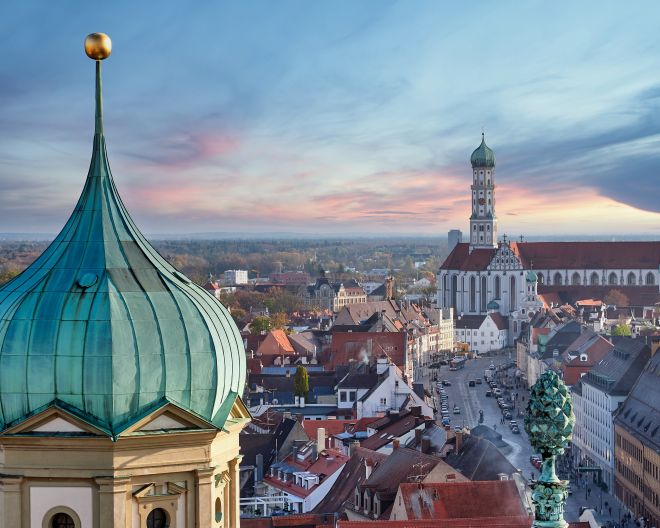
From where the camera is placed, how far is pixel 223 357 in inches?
694

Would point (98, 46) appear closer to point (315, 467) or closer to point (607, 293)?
point (315, 467)

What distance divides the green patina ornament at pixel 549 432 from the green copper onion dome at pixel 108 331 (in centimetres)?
743

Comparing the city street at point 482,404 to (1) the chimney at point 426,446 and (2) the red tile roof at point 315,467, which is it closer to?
(1) the chimney at point 426,446

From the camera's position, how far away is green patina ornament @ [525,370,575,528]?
397 inches

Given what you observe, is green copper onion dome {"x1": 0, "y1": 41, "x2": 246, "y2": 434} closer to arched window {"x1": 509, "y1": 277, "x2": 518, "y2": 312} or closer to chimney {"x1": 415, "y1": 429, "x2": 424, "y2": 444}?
chimney {"x1": 415, "y1": 429, "x2": 424, "y2": 444}

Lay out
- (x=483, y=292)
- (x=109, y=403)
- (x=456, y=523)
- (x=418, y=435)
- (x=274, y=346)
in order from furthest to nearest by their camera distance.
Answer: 1. (x=483, y=292)
2. (x=274, y=346)
3. (x=418, y=435)
4. (x=456, y=523)
5. (x=109, y=403)

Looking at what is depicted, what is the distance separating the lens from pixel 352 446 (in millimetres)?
63906

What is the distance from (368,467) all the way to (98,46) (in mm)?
39000

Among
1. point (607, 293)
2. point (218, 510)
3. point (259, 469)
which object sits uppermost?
point (218, 510)

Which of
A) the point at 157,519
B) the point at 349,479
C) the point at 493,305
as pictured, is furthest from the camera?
the point at 493,305

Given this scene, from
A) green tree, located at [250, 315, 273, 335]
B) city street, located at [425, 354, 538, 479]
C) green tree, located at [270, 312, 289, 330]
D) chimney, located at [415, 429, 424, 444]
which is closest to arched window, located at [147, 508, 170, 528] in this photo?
chimney, located at [415, 429, 424, 444]

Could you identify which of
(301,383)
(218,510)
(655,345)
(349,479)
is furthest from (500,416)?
(218,510)

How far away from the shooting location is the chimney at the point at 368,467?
54831 millimetres

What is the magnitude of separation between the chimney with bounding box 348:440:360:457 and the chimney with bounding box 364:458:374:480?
383 cm
